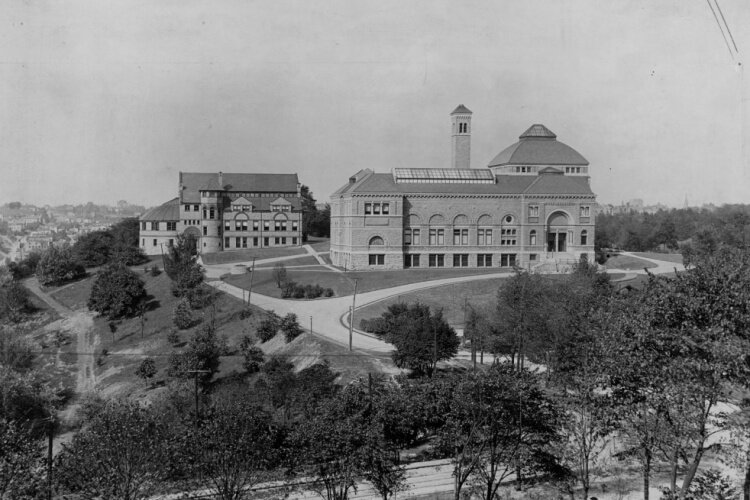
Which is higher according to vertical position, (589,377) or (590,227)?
(590,227)

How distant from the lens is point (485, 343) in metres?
44.1

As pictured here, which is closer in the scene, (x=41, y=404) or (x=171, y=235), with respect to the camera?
(x=41, y=404)

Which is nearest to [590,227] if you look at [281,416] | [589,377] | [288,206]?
[288,206]

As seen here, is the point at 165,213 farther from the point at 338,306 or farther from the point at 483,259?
the point at 338,306

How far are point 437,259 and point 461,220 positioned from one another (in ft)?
17.1

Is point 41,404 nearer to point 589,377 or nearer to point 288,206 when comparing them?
point 589,377

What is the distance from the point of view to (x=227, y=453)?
65.4 feet

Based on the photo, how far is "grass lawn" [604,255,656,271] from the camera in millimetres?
72625

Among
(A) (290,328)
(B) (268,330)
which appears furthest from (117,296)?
(A) (290,328)

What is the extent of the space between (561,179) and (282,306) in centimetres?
3783

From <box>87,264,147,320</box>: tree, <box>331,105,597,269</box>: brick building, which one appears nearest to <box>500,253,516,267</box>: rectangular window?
<box>331,105,597,269</box>: brick building

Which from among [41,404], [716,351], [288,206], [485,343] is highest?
[288,206]

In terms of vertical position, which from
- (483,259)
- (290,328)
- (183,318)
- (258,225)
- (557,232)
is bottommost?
(183,318)

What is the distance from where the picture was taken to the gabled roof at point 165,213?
95.4m
